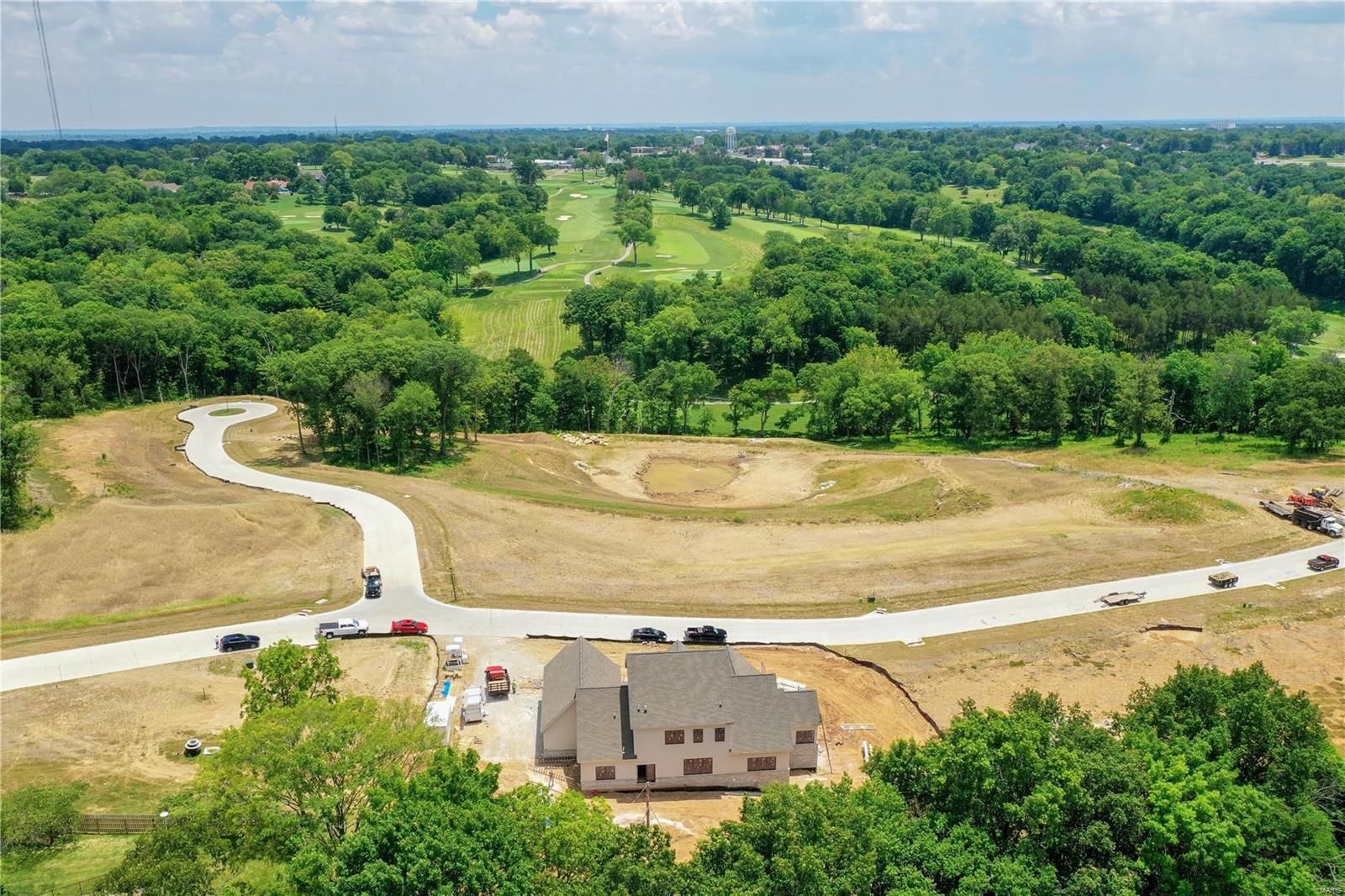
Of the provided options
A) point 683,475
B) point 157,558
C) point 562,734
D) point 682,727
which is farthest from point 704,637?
point 157,558

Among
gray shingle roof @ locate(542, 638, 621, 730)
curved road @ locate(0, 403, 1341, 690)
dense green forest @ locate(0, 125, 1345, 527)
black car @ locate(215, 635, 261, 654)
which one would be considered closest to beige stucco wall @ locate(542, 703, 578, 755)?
gray shingle roof @ locate(542, 638, 621, 730)

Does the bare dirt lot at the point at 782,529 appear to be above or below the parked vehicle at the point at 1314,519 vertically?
below

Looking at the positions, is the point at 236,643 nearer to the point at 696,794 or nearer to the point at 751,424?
the point at 696,794

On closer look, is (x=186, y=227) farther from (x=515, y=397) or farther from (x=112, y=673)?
(x=112, y=673)

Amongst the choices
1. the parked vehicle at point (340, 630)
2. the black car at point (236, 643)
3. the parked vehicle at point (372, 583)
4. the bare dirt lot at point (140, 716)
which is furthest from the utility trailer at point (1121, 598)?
the black car at point (236, 643)

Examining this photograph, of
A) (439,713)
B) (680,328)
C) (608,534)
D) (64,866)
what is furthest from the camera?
(680,328)

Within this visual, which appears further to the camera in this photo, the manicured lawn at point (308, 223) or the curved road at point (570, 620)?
the manicured lawn at point (308, 223)

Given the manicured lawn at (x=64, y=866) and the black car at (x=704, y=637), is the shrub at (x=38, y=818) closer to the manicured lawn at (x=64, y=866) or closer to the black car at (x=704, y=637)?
the manicured lawn at (x=64, y=866)
